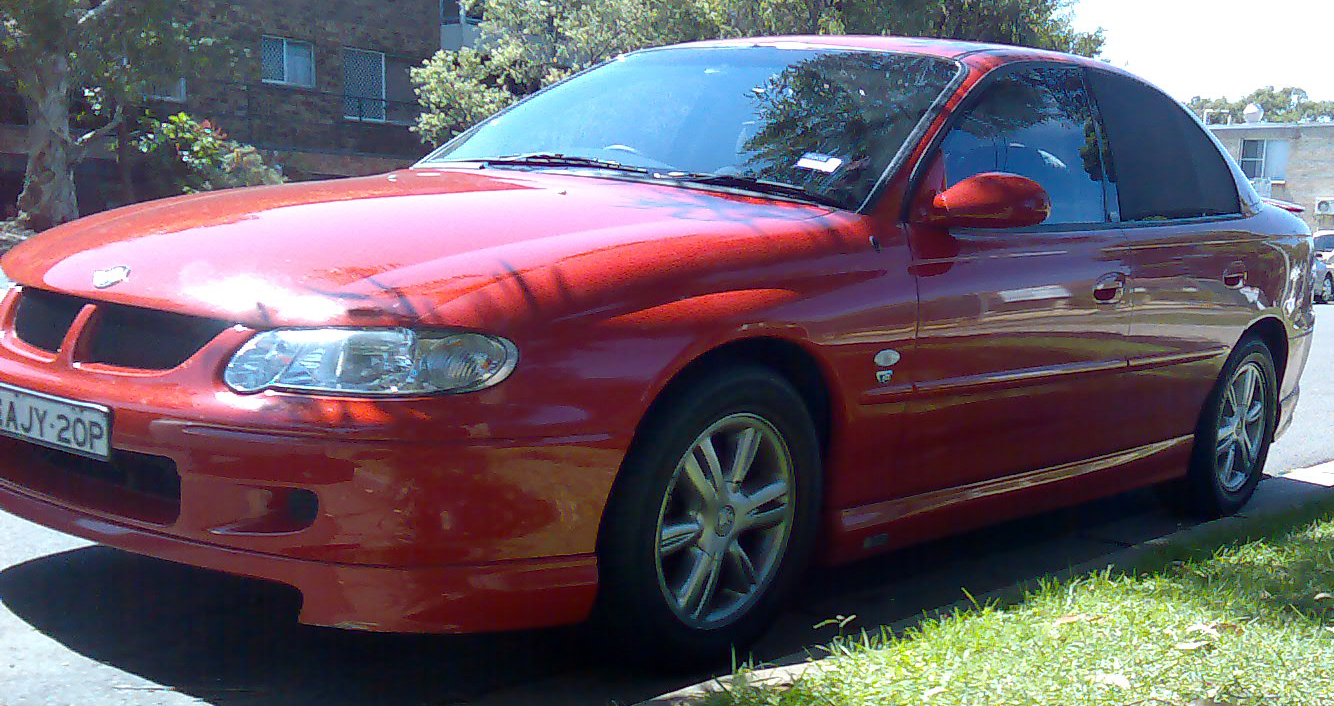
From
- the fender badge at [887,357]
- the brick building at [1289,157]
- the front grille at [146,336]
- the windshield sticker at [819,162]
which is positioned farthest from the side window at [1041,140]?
the brick building at [1289,157]

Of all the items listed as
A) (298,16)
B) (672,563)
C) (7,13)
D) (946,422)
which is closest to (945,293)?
(946,422)

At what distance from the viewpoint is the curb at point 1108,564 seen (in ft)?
10.5

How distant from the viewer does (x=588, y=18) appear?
30.4m

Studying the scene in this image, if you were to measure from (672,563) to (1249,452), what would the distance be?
3.35 meters

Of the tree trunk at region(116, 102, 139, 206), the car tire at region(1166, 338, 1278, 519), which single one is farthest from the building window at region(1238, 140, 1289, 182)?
the car tire at region(1166, 338, 1278, 519)

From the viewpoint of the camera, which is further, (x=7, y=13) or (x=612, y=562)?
(x=7, y=13)

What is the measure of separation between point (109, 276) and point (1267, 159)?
65.4m

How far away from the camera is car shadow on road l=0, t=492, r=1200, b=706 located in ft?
11.2

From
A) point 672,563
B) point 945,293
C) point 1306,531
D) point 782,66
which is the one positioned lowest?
point 1306,531

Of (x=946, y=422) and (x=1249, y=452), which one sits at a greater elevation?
(x=946, y=422)

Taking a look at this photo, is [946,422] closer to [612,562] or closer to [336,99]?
[612,562]

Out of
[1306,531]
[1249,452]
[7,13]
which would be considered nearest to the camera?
[1306,531]

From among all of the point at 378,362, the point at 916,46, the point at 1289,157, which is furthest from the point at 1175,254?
the point at 1289,157

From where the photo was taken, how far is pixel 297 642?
12.1 feet
